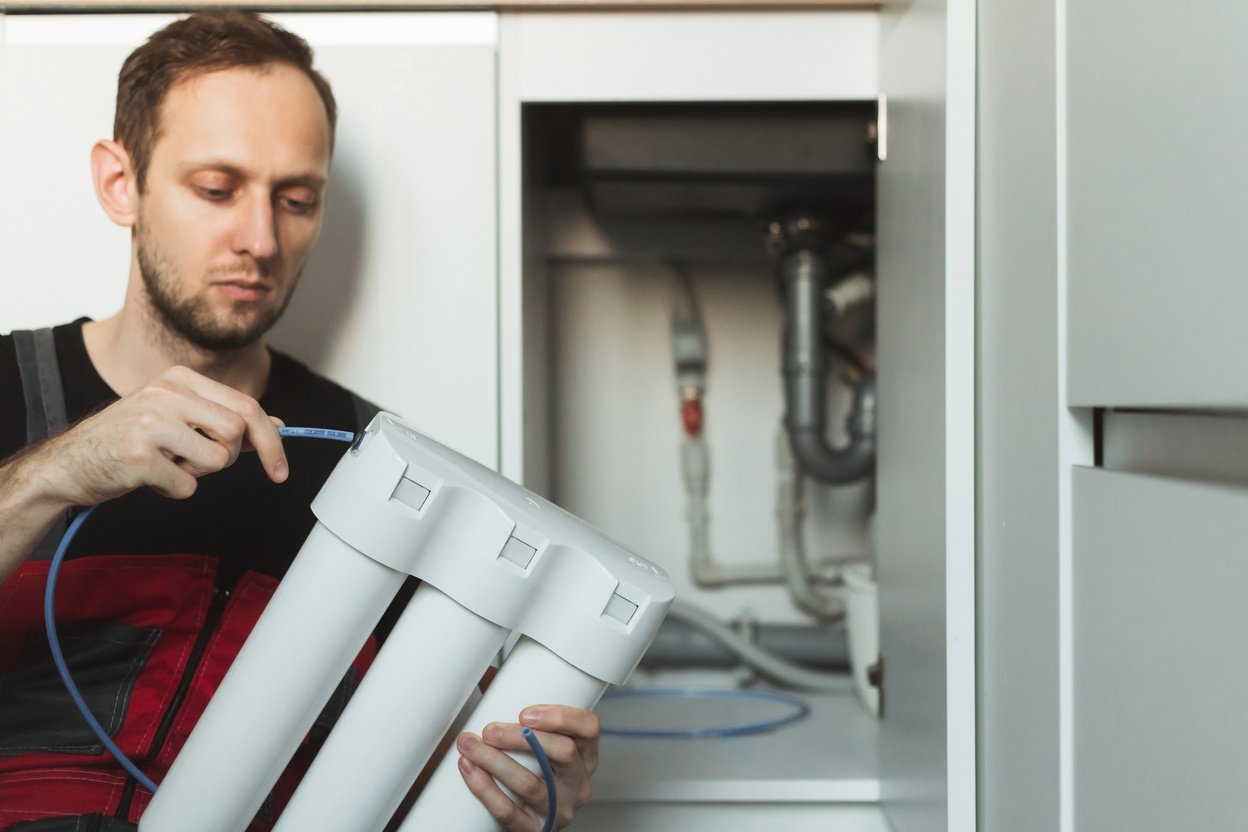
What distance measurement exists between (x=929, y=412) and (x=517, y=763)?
18.3 inches

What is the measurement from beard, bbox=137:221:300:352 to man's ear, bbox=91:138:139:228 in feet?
0.11

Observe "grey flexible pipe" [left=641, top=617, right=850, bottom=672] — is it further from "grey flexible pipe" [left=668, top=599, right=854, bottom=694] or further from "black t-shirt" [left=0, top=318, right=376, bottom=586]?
"black t-shirt" [left=0, top=318, right=376, bottom=586]

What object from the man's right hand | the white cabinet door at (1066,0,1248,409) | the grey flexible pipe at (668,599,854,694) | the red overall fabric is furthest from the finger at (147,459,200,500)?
the grey flexible pipe at (668,599,854,694)

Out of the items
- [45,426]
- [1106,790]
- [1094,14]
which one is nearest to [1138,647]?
[1106,790]

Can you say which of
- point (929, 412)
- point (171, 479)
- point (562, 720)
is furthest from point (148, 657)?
point (929, 412)

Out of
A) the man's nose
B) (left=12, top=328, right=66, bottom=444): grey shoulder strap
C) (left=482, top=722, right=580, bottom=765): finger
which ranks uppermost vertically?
the man's nose

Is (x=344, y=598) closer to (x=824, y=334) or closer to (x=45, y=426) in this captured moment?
(x=45, y=426)

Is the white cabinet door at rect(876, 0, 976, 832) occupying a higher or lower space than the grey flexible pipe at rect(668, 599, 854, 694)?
higher

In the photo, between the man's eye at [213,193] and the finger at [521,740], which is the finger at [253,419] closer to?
the finger at [521,740]

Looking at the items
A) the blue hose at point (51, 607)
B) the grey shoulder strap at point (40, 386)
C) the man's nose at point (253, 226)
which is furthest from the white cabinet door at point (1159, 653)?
the grey shoulder strap at point (40, 386)

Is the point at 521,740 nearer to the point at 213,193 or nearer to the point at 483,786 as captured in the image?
the point at 483,786

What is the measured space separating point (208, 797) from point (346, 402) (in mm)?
443

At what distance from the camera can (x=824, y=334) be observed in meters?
1.50

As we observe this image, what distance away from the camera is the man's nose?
952mm
